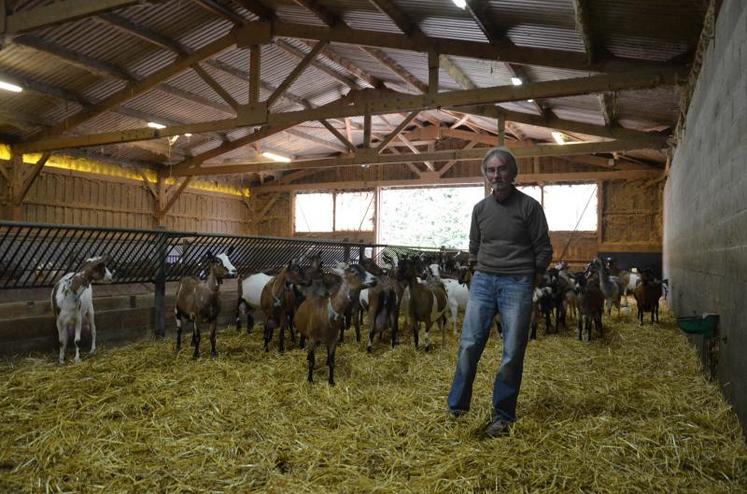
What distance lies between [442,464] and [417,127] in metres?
18.4

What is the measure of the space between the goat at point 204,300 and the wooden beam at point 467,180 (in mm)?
14225

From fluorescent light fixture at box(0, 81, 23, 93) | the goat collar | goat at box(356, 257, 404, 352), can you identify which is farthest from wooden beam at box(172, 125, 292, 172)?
the goat collar

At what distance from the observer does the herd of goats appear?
16.5 feet

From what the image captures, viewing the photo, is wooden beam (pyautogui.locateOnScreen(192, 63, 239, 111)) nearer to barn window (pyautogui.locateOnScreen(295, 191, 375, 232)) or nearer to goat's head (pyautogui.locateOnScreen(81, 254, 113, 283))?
goat's head (pyautogui.locateOnScreen(81, 254, 113, 283))

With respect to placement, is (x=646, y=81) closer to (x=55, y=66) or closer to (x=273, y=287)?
(x=273, y=287)

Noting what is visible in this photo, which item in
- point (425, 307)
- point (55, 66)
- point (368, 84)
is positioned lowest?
point (425, 307)

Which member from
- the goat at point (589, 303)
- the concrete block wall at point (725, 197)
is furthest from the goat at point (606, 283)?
the concrete block wall at point (725, 197)

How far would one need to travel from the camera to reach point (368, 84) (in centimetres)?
1522

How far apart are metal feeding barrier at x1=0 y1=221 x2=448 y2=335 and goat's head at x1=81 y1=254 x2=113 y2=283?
0.34 metres

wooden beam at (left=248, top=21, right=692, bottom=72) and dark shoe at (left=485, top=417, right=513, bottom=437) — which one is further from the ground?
wooden beam at (left=248, top=21, right=692, bottom=72)

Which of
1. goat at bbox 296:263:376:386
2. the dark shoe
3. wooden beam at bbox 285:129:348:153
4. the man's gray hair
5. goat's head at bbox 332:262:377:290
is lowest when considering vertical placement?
the dark shoe

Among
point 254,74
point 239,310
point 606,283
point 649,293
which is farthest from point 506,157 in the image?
point 254,74

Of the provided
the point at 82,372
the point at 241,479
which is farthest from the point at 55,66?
the point at 241,479

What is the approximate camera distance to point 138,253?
22.0 feet
